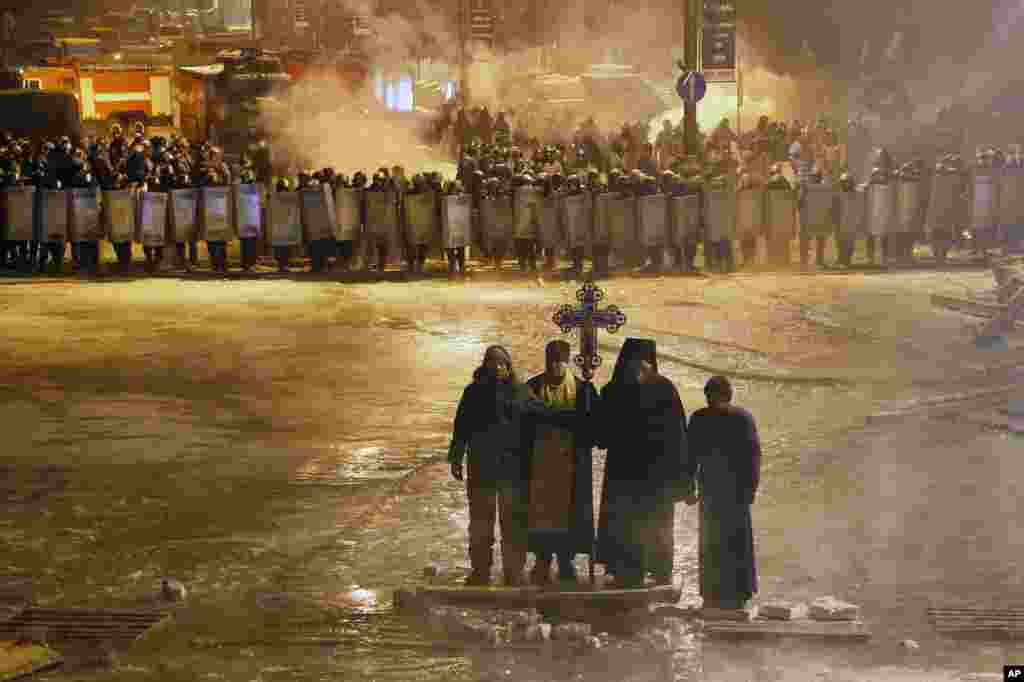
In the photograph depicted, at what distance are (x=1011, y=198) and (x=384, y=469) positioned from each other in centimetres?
1449

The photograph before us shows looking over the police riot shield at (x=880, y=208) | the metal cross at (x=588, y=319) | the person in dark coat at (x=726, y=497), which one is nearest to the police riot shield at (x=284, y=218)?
the police riot shield at (x=880, y=208)

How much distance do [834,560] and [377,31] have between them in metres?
40.6

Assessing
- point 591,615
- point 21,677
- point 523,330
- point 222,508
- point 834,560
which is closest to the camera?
point 21,677

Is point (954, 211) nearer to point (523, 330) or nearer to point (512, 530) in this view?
point (523, 330)

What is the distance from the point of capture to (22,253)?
23.8 meters

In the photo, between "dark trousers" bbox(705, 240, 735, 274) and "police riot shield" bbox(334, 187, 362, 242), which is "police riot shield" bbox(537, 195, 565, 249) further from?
"police riot shield" bbox(334, 187, 362, 242)

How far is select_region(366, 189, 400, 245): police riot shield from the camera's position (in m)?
23.2

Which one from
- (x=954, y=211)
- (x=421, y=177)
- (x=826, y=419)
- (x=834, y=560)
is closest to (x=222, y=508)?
(x=834, y=560)

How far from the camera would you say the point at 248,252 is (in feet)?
77.6

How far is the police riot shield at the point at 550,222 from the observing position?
23109mm

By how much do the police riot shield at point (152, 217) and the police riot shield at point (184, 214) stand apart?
0.41 ft

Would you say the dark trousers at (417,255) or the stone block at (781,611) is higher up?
the dark trousers at (417,255)

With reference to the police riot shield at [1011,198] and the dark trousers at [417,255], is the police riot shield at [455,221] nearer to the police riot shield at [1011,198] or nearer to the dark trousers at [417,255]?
the dark trousers at [417,255]

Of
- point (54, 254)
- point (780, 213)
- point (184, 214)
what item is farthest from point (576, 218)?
point (54, 254)
